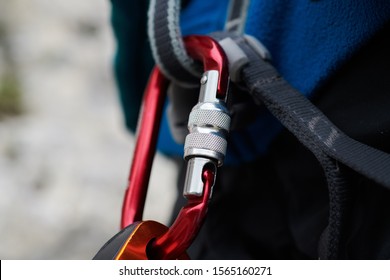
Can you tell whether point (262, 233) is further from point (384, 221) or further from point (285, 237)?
point (384, 221)

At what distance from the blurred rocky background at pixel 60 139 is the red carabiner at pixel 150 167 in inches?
19.1

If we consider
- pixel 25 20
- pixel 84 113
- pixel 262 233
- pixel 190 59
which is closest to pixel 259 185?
pixel 262 233

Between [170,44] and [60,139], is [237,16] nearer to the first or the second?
[170,44]

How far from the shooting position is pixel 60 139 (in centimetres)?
120

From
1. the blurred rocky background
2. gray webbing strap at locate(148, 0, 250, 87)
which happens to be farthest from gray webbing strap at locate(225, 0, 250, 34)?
the blurred rocky background

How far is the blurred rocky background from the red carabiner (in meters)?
0.48

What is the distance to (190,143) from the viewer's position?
0.44 meters

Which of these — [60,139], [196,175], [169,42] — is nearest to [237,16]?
[169,42]

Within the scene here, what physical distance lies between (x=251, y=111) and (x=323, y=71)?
85mm

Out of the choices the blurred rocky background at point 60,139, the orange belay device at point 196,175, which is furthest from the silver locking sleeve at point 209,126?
the blurred rocky background at point 60,139

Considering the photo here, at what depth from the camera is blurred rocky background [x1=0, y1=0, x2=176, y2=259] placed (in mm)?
1092

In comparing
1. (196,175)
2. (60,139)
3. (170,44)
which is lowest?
(196,175)

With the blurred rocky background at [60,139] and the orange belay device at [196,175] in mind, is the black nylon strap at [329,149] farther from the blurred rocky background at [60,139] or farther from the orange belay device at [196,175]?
the blurred rocky background at [60,139]

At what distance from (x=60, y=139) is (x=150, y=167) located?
0.70 metres
